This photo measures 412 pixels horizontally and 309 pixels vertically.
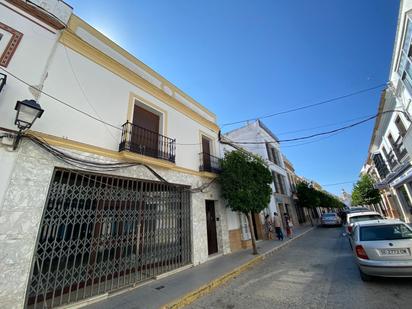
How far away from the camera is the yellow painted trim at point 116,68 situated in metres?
5.31

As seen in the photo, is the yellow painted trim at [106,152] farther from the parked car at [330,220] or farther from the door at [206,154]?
the parked car at [330,220]

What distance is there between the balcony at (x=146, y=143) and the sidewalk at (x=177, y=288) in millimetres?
3676

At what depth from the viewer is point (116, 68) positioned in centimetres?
629

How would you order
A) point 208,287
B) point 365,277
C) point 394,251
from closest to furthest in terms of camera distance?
point 394,251 → point 365,277 → point 208,287

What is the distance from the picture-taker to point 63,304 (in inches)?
149

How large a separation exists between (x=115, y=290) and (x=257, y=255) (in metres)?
5.62

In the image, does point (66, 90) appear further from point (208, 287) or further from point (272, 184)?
point (272, 184)

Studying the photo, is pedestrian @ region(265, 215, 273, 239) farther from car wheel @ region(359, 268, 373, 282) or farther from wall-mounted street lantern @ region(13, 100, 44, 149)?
Answer: wall-mounted street lantern @ region(13, 100, 44, 149)

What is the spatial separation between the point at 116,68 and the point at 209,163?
5385 mm

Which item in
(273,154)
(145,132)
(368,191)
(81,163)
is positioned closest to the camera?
(81,163)

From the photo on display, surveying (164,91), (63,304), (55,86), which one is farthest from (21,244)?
(164,91)

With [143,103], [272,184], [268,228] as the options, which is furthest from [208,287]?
[272,184]

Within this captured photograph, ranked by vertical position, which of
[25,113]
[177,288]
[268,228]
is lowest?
[177,288]

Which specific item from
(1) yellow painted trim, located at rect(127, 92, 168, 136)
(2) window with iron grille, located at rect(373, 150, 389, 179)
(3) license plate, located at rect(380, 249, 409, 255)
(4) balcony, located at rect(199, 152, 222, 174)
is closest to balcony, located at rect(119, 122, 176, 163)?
(1) yellow painted trim, located at rect(127, 92, 168, 136)
